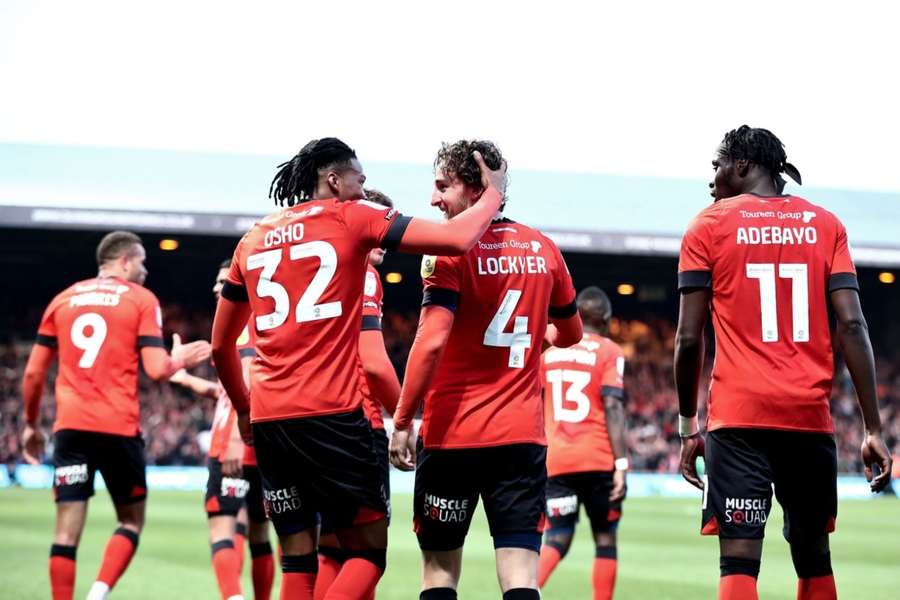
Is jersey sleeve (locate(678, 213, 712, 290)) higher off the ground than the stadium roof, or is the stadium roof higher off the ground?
the stadium roof

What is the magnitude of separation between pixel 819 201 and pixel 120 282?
28951 mm

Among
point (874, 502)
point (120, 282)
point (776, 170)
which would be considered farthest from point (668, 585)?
point (874, 502)

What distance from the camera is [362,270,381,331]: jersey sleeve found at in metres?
5.97

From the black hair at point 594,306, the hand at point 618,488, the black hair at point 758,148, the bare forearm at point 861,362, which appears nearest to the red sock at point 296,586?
the bare forearm at point 861,362

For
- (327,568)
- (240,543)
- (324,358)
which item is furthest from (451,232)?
(240,543)

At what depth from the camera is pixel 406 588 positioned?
35.2 feet

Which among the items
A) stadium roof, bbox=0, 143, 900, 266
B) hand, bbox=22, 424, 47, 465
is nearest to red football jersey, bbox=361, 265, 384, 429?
hand, bbox=22, 424, 47, 465

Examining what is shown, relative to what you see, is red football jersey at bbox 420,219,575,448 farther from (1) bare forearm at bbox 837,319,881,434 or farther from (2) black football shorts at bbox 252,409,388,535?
(1) bare forearm at bbox 837,319,881,434

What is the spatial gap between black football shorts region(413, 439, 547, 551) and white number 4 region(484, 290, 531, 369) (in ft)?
1.26

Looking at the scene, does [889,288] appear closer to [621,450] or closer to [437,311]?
[621,450]

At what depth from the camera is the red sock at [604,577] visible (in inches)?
334

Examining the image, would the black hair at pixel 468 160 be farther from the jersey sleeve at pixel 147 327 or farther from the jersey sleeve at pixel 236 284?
the jersey sleeve at pixel 147 327

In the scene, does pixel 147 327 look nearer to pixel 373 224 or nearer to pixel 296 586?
pixel 296 586

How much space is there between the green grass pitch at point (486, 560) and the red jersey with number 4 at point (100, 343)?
7.41ft
